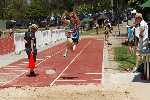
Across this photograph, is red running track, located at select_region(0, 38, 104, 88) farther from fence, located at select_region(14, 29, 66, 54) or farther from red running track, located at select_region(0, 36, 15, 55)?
fence, located at select_region(14, 29, 66, 54)

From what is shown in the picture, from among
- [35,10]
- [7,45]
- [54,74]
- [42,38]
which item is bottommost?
[35,10]

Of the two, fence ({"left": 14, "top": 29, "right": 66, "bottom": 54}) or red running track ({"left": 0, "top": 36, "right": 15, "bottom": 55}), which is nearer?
red running track ({"left": 0, "top": 36, "right": 15, "bottom": 55})

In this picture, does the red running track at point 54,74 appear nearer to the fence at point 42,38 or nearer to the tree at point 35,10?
the fence at point 42,38

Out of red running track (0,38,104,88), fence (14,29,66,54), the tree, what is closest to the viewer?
red running track (0,38,104,88)

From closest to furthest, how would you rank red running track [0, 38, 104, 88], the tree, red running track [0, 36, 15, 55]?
1. red running track [0, 38, 104, 88]
2. red running track [0, 36, 15, 55]
3. the tree

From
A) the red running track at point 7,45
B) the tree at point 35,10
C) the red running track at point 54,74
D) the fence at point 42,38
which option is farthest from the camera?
the tree at point 35,10

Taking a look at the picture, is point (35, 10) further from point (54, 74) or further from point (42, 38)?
point (54, 74)

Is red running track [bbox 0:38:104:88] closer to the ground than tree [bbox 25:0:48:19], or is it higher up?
higher up

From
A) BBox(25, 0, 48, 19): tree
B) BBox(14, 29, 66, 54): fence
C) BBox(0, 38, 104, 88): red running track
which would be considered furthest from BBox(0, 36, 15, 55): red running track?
BBox(25, 0, 48, 19): tree

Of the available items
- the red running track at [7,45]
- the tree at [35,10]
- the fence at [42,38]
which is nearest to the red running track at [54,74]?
the red running track at [7,45]

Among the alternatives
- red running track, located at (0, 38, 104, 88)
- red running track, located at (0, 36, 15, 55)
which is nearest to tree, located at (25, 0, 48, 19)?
red running track, located at (0, 36, 15, 55)

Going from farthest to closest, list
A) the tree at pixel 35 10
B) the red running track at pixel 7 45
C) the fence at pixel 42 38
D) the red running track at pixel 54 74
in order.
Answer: the tree at pixel 35 10 → the fence at pixel 42 38 → the red running track at pixel 7 45 → the red running track at pixel 54 74

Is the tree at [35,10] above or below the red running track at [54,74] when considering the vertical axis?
below

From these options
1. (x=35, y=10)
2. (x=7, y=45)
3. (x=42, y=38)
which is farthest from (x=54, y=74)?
(x=35, y=10)
